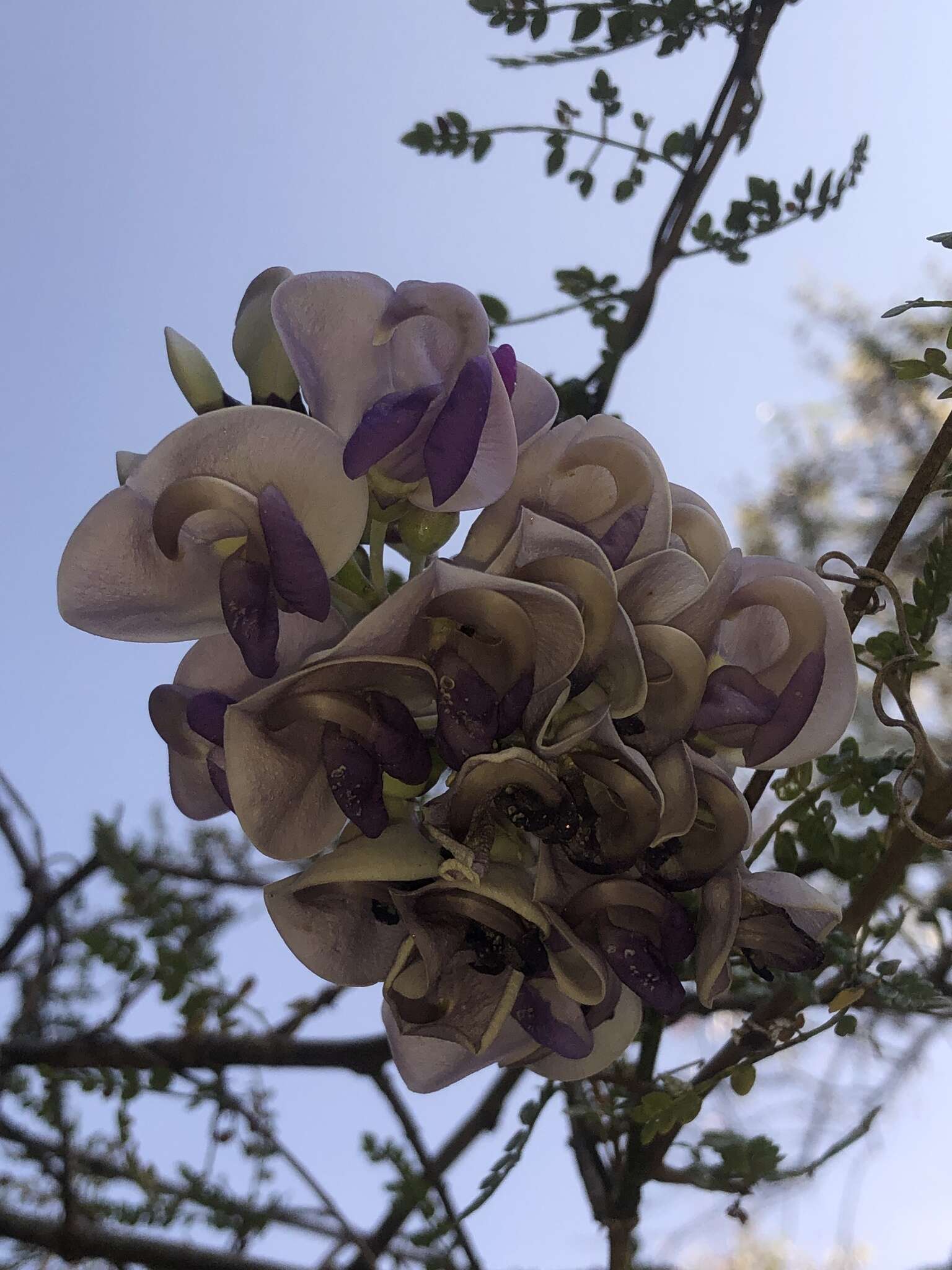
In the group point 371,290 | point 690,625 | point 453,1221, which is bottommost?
point 453,1221

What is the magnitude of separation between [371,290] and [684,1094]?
1.29 ft

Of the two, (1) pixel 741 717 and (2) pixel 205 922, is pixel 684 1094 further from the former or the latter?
(2) pixel 205 922

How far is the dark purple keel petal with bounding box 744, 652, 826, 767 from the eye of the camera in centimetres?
43

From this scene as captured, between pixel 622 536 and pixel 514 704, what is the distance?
86mm

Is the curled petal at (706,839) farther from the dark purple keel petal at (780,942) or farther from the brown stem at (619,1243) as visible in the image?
the brown stem at (619,1243)

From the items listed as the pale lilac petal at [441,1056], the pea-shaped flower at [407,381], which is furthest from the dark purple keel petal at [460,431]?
the pale lilac petal at [441,1056]

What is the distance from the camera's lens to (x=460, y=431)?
404 millimetres

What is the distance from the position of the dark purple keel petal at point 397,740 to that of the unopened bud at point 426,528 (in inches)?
3.8

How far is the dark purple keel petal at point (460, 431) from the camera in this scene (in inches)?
15.9

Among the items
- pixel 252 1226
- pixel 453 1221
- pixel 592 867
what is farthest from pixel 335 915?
pixel 252 1226

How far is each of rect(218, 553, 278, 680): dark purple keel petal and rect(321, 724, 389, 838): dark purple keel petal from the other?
0.12ft

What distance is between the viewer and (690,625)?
0.42m

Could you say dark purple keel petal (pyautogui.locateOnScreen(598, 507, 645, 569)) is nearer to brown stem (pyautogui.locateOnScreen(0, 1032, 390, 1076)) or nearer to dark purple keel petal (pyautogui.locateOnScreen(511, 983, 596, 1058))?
dark purple keel petal (pyautogui.locateOnScreen(511, 983, 596, 1058))

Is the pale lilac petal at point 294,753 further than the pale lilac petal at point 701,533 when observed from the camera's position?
No
